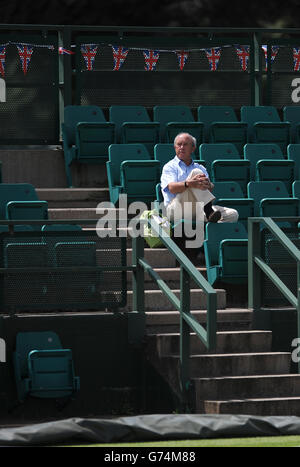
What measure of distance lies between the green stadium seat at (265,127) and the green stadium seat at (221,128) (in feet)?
0.40

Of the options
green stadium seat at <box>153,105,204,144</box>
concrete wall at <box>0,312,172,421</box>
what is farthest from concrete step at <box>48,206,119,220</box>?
concrete wall at <box>0,312,172,421</box>

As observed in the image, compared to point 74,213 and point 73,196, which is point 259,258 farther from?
point 73,196

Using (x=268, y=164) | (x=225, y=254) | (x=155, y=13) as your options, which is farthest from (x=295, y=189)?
(x=155, y=13)

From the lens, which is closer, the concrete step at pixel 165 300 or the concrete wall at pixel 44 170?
the concrete step at pixel 165 300

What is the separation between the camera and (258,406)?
35.3 feet

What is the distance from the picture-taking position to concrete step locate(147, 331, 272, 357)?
11.5 meters

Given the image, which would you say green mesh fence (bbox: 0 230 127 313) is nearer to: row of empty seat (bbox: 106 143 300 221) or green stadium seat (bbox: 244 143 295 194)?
row of empty seat (bbox: 106 143 300 221)

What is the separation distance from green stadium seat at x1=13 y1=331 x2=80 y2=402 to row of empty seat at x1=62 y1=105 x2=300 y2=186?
3.71 m

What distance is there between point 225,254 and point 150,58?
459 centimetres

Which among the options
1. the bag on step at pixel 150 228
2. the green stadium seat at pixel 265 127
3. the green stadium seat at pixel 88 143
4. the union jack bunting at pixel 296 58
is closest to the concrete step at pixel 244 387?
the bag on step at pixel 150 228

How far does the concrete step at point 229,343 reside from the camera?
11.5 metres

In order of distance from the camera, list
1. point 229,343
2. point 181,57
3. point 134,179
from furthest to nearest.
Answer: point 181,57 < point 134,179 < point 229,343

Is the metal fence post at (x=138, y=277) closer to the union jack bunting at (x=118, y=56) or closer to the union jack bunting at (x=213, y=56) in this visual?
the union jack bunting at (x=118, y=56)

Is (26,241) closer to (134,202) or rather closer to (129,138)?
(134,202)
